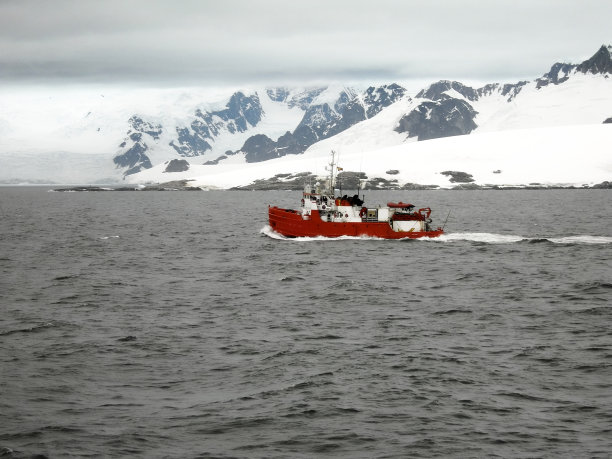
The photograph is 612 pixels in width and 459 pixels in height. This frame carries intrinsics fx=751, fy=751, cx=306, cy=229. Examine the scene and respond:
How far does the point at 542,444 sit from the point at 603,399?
5.39 meters

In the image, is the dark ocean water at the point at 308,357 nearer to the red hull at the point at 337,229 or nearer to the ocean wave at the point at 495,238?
the ocean wave at the point at 495,238

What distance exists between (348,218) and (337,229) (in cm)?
185

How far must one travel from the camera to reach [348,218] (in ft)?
276

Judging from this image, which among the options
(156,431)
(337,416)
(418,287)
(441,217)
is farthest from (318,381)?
(441,217)

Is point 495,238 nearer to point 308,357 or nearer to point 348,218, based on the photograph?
point 348,218

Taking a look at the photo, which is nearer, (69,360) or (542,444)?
(542,444)

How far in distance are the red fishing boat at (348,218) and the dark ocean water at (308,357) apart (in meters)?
15.9

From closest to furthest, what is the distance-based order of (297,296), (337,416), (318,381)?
1. (337,416)
2. (318,381)
3. (297,296)

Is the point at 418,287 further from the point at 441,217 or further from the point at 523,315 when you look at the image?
the point at 441,217

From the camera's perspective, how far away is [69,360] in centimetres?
3325

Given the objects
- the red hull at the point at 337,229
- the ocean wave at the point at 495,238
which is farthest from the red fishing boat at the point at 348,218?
the ocean wave at the point at 495,238

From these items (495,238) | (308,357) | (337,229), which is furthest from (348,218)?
(308,357)

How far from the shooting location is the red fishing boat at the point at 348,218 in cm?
8344

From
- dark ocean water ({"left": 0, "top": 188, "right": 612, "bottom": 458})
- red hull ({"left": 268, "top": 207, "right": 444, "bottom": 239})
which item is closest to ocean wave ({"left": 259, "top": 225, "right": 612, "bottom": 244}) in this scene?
red hull ({"left": 268, "top": 207, "right": 444, "bottom": 239})
